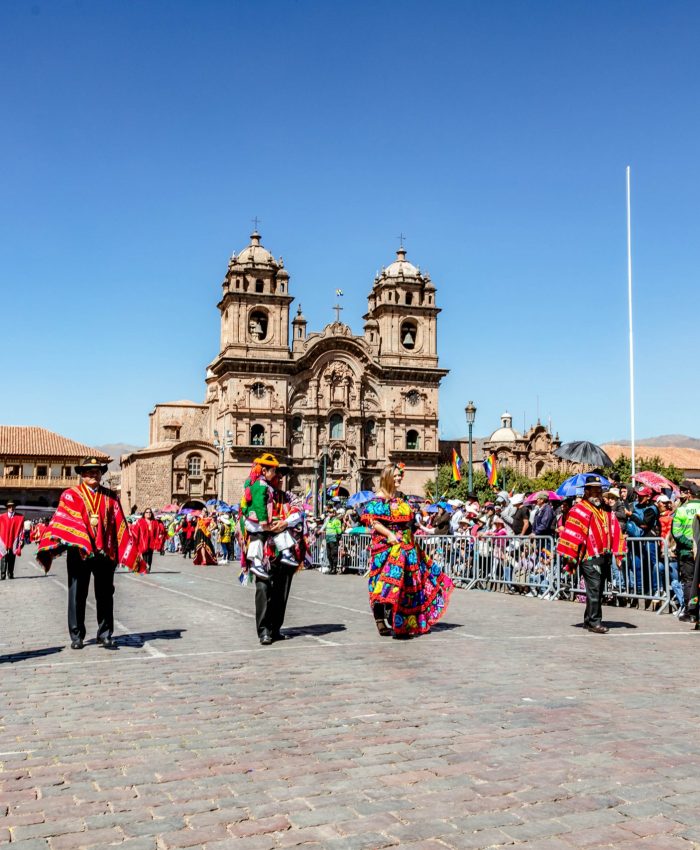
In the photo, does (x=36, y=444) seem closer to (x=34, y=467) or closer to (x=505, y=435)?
(x=34, y=467)

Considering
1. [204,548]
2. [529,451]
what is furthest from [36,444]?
[204,548]

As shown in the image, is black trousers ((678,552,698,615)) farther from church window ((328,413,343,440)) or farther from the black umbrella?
church window ((328,413,343,440))

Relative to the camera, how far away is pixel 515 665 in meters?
7.54

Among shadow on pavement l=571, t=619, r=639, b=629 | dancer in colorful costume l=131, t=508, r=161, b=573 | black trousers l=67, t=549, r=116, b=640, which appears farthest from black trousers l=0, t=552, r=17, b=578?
shadow on pavement l=571, t=619, r=639, b=629

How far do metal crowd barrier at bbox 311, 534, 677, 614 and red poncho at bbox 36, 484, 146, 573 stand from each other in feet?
14.1

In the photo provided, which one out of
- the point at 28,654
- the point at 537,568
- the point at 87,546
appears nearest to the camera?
the point at 28,654

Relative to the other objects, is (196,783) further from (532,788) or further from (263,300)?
(263,300)

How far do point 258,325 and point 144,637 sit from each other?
61666 millimetres

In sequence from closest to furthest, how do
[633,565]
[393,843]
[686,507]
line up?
[393,843], [686,507], [633,565]

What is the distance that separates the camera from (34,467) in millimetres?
82625

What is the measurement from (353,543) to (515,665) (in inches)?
611

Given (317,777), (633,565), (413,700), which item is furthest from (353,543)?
(317,777)

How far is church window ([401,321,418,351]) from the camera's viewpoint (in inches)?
2894

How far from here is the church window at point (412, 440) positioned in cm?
7231
